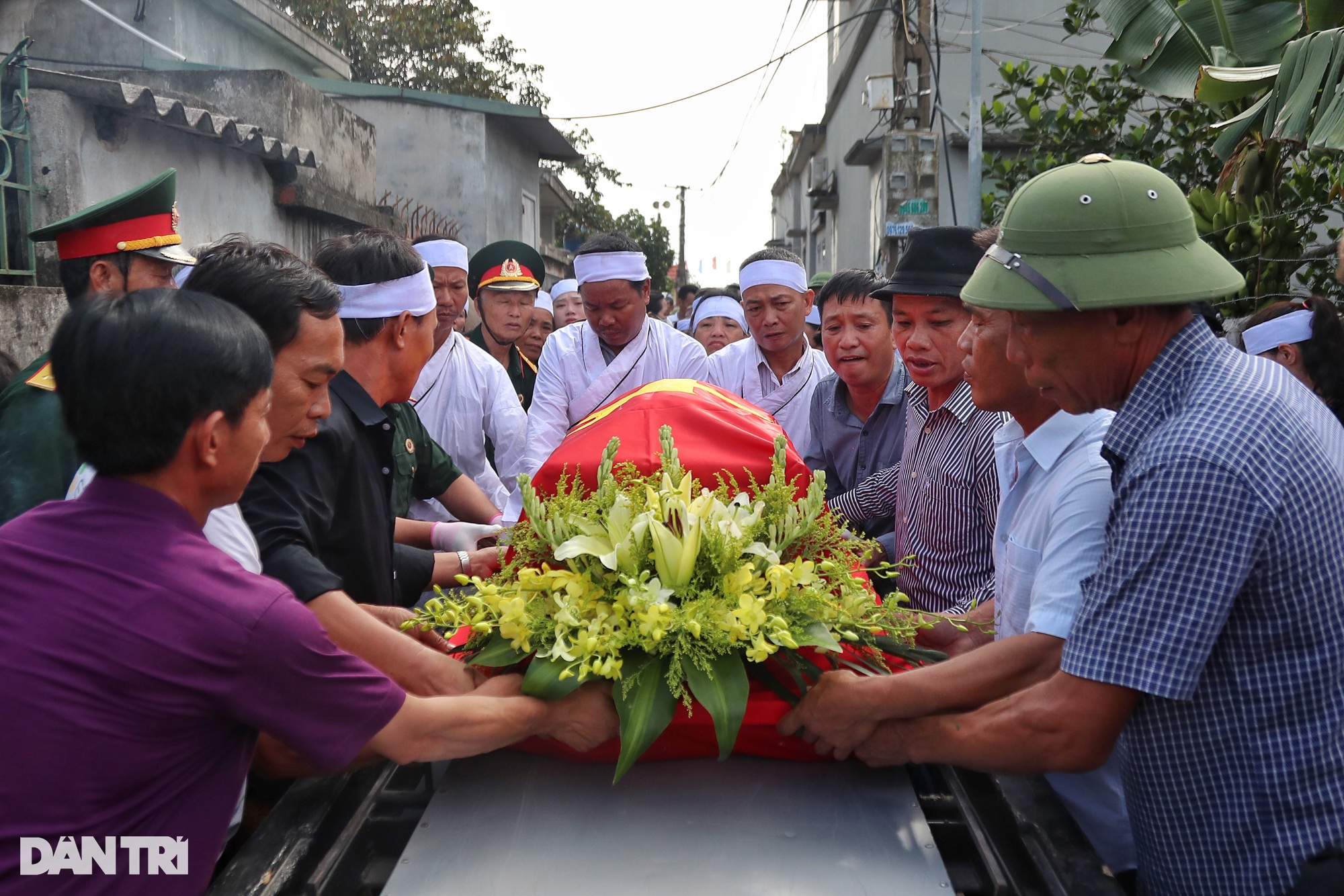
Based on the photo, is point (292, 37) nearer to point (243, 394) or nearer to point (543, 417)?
point (543, 417)

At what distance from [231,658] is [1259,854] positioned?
1.55 m

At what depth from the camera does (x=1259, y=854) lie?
1.57m

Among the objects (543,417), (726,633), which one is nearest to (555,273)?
(543,417)

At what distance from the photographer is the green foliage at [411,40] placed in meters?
16.8

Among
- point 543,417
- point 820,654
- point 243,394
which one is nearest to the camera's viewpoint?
point 243,394

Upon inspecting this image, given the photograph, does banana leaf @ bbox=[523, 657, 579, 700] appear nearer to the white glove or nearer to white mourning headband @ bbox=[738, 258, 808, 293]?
the white glove

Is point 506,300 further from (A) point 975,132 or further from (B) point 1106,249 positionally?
(A) point 975,132

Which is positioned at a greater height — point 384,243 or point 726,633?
point 384,243

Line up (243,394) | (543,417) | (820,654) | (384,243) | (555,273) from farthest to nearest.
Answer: (555,273)
(543,417)
(384,243)
(820,654)
(243,394)

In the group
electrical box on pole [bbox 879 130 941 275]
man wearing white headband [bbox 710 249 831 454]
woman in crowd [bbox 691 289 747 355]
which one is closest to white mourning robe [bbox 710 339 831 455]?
man wearing white headband [bbox 710 249 831 454]

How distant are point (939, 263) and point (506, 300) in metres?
3.71

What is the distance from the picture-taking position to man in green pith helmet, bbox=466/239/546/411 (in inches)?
248

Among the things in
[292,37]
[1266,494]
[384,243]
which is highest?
[292,37]

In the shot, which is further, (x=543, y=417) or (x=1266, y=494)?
(x=543, y=417)
